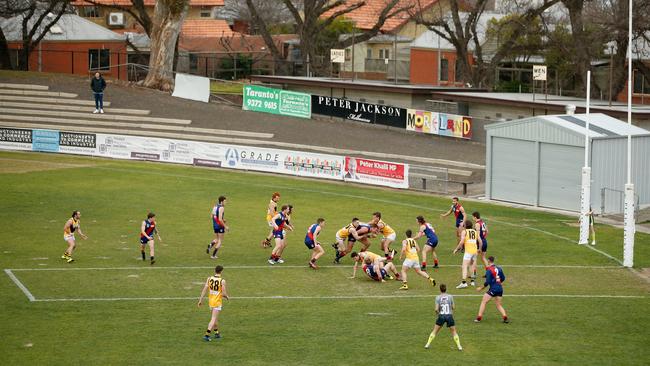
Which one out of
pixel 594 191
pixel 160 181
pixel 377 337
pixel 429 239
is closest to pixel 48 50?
pixel 160 181

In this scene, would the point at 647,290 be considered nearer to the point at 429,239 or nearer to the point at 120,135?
the point at 429,239

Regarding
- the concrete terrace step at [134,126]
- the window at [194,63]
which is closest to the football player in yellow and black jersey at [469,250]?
the concrete terrace step at [134,126]

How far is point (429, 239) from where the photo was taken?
32594 millimetres

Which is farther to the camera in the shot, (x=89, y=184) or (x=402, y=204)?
(x=89, y=184)

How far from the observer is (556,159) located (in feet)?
151

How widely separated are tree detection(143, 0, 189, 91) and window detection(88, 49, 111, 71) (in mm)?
13241

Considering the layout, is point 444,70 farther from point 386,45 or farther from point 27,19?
point 27,19

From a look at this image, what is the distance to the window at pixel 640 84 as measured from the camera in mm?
75463

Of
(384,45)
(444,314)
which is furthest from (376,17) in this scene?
(444,314)

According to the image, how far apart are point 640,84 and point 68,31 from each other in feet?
151

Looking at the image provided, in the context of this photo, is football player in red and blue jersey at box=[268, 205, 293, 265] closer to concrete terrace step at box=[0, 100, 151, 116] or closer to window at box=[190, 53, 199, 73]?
concrete terrace step at box=[0, 100, 151, 116]

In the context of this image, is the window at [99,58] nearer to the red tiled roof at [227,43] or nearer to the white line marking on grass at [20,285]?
the red tiled roof at [227,43]

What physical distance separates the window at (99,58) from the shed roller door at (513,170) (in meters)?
46.9

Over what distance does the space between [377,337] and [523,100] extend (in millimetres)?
35168
